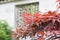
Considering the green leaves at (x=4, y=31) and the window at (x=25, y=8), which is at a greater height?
the window at (x=25, y=8)

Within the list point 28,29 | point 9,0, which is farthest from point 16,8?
point 28,29

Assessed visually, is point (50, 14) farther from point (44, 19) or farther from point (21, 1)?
point (21, 1)

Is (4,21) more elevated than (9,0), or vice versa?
(9,0)

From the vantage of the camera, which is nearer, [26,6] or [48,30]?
[48,30]

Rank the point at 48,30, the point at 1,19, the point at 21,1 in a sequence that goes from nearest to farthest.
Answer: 1. the point at 48,30
2. the point at 21,1
3. the point at 1,19

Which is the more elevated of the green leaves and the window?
the window

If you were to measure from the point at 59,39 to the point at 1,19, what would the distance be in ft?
→ 18.1

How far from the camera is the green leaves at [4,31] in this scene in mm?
8807

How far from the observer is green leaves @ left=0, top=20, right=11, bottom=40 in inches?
347

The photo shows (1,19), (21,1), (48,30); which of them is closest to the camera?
(48,30)

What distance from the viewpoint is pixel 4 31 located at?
902cm

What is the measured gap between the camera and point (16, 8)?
9.32 meters

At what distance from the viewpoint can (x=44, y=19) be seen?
4.32m

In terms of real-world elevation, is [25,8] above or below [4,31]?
above
